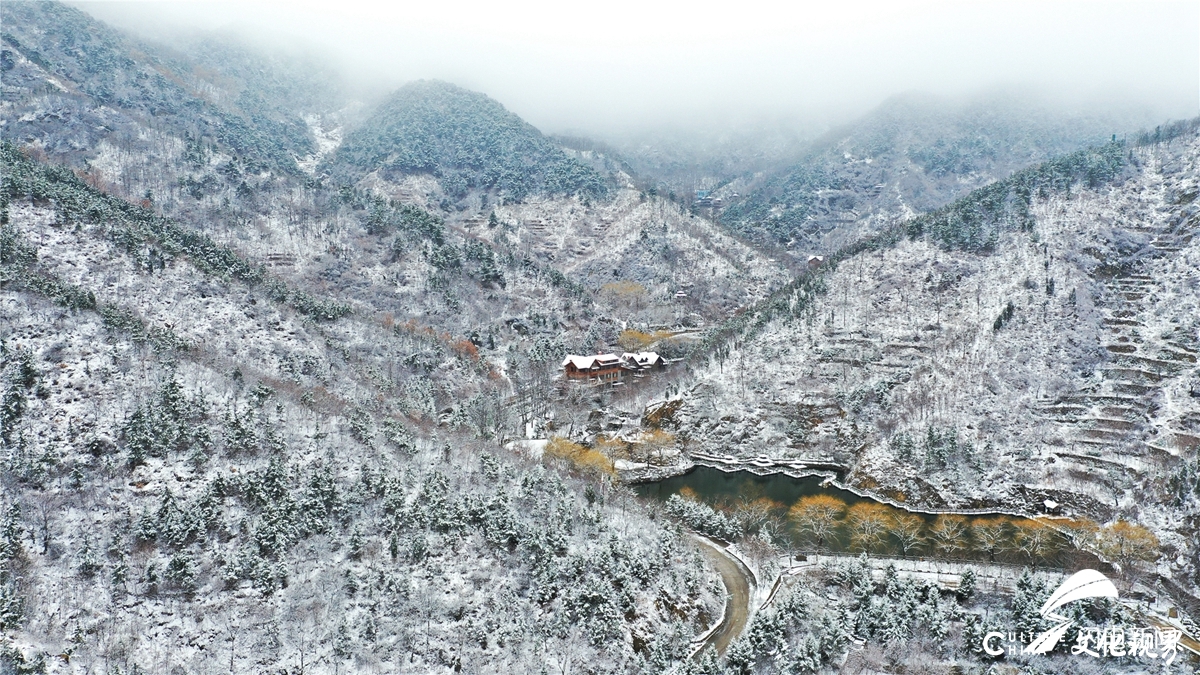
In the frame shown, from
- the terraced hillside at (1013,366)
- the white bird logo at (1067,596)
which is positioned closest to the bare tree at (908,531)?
the terraced hillside at (1013,366)

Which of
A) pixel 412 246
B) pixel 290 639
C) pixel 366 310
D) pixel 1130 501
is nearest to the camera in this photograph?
pixel 290 639

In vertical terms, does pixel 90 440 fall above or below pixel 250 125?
below

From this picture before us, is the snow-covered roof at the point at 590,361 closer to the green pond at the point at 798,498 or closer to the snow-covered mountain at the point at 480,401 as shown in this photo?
the snow-covered mountain at the point at 480,401

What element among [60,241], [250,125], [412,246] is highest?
[250,125]

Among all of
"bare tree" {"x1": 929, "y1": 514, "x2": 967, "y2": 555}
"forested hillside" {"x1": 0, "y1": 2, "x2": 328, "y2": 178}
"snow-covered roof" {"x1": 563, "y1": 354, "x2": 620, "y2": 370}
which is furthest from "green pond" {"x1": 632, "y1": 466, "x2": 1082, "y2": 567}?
"forested hillside" {"x1": 0, "y1": 2, "x2": 328, "y2": 178}

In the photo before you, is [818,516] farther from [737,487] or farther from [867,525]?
[737,487]

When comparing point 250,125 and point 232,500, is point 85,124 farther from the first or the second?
point 232,500

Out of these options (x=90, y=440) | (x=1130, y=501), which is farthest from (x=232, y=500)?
(x=1130, y=501)

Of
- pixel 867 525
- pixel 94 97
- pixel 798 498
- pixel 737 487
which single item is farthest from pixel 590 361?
pixel 94 97
